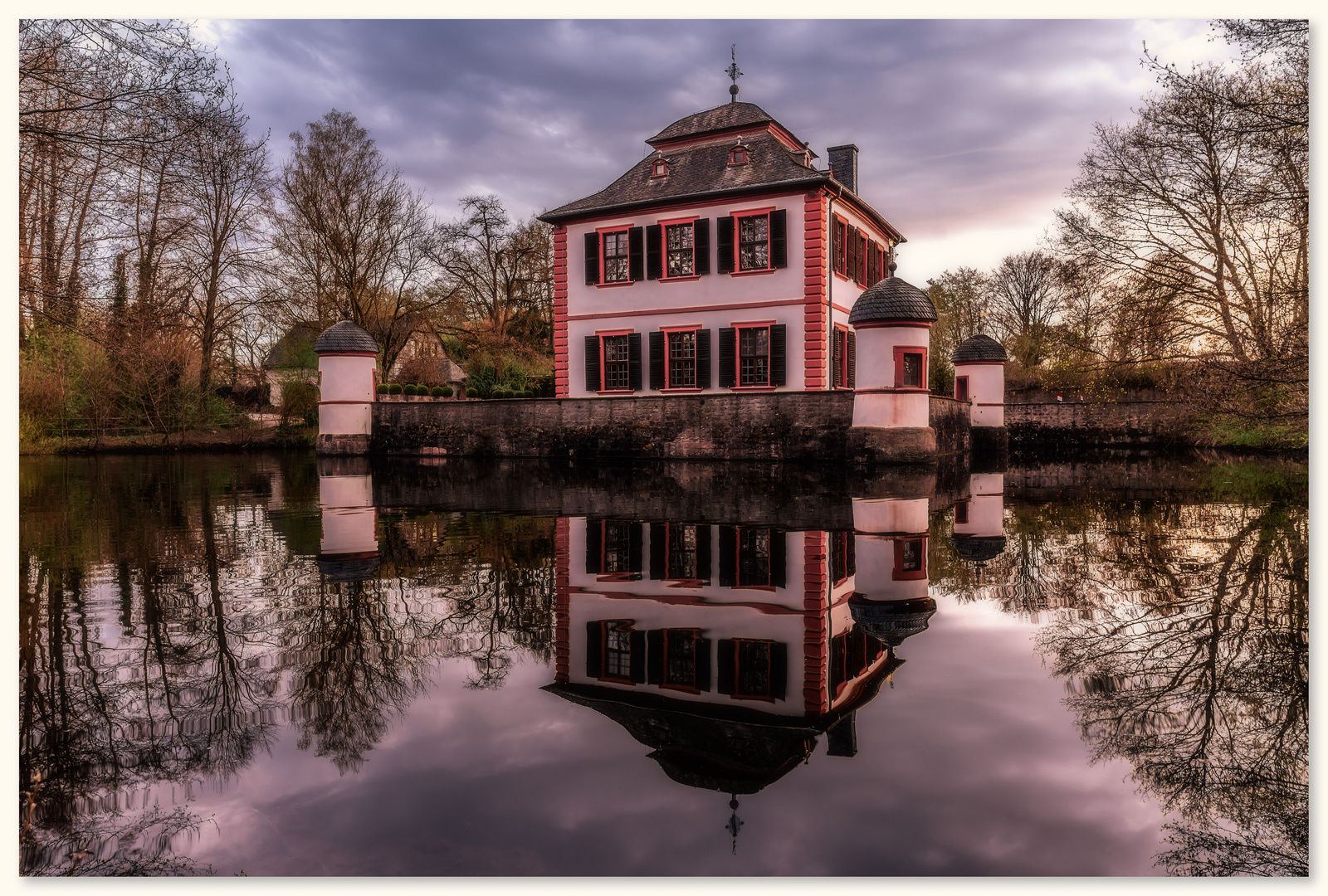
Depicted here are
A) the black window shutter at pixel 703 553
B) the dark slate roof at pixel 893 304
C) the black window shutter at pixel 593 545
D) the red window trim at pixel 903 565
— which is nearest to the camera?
the red window trim at pixel 903 565

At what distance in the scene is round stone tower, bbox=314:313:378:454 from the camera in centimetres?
2597

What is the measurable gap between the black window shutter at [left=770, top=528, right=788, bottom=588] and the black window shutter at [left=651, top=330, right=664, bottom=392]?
15.1 m

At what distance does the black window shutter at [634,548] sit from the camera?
695 cm

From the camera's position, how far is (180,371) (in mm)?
30234

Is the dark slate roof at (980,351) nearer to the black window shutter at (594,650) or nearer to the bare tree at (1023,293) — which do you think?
the bare tree at (1023,293)

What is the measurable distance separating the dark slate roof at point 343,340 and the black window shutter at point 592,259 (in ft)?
24.9

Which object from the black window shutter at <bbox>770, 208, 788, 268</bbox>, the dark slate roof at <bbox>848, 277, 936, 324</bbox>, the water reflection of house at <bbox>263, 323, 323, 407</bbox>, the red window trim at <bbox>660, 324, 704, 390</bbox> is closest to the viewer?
the dark slate roof at <bbox>848, 277, 936, 324</bbox>

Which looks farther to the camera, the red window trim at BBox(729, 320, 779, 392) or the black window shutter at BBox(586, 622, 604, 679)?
the red window trim at BBox(729, 320, 779, 392)

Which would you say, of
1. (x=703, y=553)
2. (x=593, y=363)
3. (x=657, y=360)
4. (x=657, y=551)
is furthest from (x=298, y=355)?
(x=703, y=553)

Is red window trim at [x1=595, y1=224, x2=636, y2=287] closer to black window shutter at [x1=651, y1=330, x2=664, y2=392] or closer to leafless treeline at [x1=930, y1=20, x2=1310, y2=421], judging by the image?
black window shutter at [x1=651, y1=330, x2=664, y2=392]

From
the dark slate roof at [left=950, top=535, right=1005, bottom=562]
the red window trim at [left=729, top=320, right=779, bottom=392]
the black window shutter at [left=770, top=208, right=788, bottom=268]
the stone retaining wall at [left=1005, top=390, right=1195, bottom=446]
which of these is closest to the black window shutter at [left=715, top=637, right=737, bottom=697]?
the dark slate roof at [left=950, top=535, right=1005, bottom=562]

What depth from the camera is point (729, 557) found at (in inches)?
292

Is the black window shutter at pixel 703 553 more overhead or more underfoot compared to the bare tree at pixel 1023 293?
more underfoot

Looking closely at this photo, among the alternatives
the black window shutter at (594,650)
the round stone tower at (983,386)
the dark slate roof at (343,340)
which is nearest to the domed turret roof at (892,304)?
the round stone tower at (983,386)
